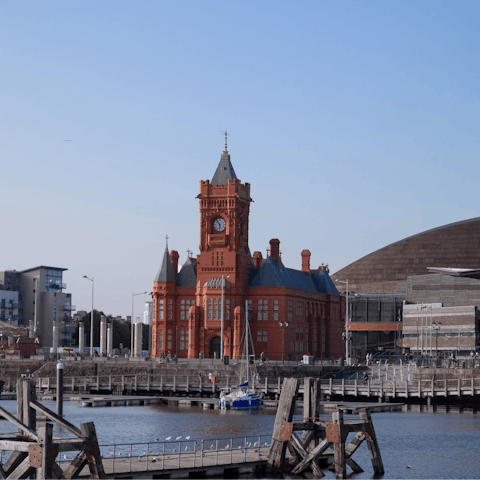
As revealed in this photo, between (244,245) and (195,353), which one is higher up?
(244,245)

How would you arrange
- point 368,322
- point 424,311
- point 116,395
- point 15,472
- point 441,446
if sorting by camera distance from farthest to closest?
point 368,322, point 424,311, point 116,395, point 441,446, point 15,472

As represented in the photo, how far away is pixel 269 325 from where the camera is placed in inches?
4774

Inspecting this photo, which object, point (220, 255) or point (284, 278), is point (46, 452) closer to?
point (220, 255)

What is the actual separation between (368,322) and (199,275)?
59170 mm

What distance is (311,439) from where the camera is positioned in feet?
154

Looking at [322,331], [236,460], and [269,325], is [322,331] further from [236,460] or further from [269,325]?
[236,460]

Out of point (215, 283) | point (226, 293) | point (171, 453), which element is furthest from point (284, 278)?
point (171, 453)

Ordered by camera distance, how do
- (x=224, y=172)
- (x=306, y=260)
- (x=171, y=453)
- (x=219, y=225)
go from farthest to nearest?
(x=306, y=260) → (x=224, y=172) → (x=219, y=225) → (x=171, y=453)

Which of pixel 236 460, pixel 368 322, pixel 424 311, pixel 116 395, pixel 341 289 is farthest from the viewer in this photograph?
pixel 341 289

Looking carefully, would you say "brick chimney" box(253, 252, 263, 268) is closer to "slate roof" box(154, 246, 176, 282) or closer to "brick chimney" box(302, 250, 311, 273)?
"brick chimney" box(302, 250, 311, 273)

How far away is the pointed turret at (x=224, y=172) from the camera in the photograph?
12400 centimetres

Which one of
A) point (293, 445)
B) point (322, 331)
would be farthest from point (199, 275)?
point (293, 445)

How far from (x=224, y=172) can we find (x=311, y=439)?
80.1 m

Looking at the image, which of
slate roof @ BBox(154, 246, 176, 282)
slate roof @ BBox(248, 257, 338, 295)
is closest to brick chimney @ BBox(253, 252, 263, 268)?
slate roof @ BBox(248, 257, 338, 295)
